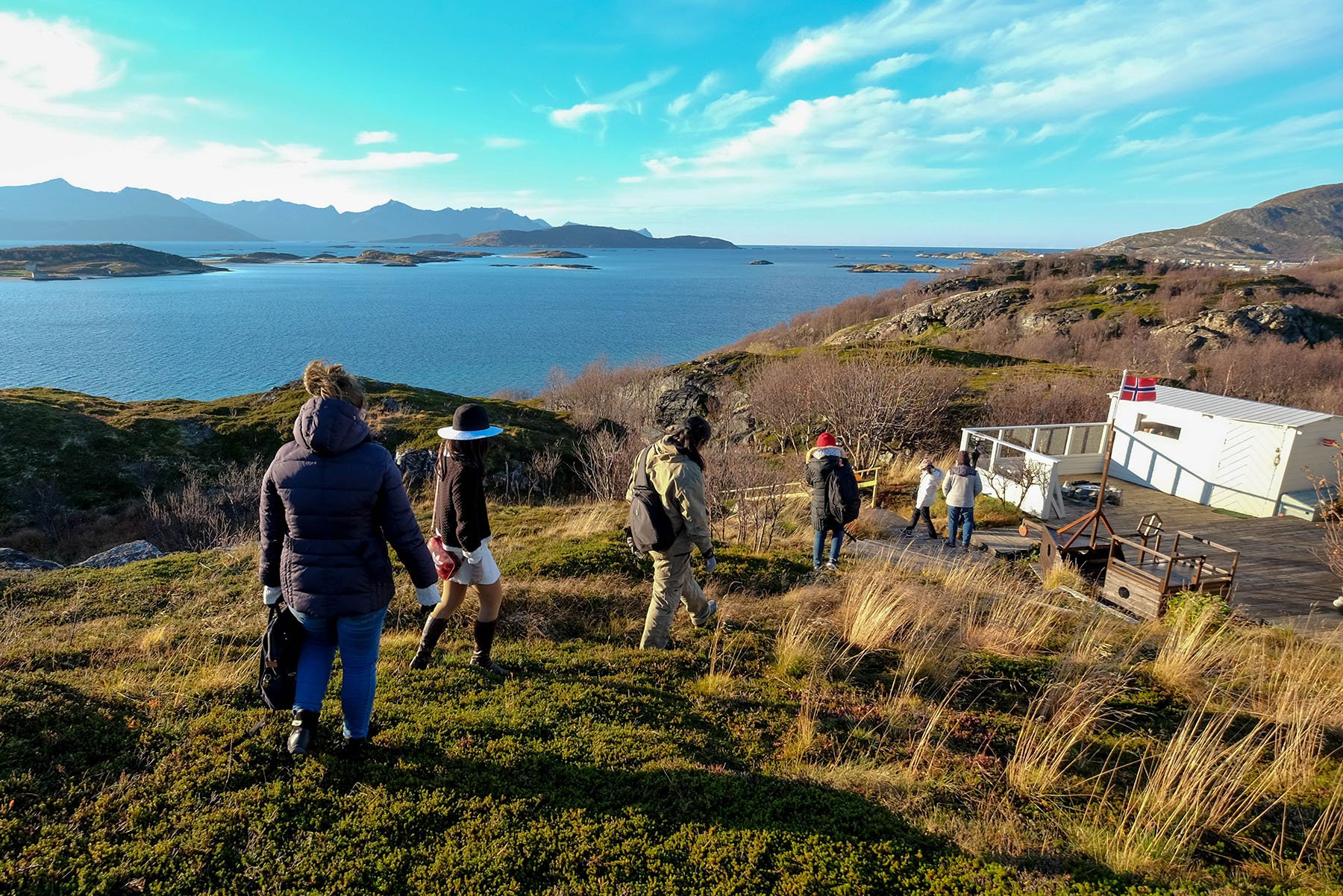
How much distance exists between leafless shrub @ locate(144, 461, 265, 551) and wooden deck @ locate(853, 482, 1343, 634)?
16.4m

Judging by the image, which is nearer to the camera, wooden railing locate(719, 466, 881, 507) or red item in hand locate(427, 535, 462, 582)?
red item in hand locate(427, 535, 462, 582)

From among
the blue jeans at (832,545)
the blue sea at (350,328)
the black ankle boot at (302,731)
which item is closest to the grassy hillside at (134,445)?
the blue jeans at (832,545)

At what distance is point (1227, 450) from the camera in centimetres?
1564

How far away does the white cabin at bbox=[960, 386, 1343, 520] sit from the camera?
49.0 ft

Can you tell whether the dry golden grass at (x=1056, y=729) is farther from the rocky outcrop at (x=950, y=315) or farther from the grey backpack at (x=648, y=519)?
the rocky outcrop at (x=950, y=315)

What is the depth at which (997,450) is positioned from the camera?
17406mm

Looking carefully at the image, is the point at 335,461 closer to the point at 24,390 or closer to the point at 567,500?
the point at 567,500

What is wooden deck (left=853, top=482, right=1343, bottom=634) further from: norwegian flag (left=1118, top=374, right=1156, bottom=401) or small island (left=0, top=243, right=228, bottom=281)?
small island (left=0, top=243, right=228, bottom=281)

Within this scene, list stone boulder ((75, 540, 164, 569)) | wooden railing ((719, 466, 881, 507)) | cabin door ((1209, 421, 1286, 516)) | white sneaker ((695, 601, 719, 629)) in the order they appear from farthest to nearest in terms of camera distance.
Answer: cabin door ((1209, 421, 1286, 516)), wooden railing ((719, 466, 881, 507)), stone boulder ((75, 540, 164, 569)), white sneaker ((695, 601, 719, 629))

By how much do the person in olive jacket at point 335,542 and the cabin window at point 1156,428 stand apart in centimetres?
2000

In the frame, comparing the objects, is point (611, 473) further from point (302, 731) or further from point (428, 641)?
point (302, 731)

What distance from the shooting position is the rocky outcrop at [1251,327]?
5238 cm

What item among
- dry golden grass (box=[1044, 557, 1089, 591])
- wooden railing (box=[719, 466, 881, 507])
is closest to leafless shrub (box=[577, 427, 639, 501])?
wooden railing (box=[719, 466, 881, 507])

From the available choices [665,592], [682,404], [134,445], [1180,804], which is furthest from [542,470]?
[1180,804]
